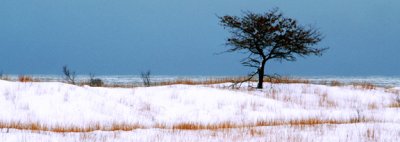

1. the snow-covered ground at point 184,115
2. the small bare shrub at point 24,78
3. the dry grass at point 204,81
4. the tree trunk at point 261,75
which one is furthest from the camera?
the dry grass at point 204,81

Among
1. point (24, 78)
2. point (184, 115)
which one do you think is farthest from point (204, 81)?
point (184, 115)

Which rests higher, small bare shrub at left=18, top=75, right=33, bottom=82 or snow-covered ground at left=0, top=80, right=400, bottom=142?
small bare shrub at left=18, top=75, right=33, bottom=82

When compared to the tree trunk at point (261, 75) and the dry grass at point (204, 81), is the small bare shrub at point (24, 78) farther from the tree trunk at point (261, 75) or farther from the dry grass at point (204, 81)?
the tree trunk at point (261, 75)

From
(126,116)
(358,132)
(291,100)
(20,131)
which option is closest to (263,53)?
(291,100)

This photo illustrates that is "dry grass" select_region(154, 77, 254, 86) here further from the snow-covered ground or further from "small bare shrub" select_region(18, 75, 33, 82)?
"small bare shrub" select_region(18, 75, 33, 82)

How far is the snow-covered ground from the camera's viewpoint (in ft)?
38.2

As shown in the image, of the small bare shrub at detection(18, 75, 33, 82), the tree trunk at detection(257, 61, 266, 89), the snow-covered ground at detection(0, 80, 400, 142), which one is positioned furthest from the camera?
the tree trunk at detection(257, 61, 266, 89)

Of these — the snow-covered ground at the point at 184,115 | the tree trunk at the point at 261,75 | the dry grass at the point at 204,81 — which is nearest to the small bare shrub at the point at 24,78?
the snow-covered ground at the point at 184,115

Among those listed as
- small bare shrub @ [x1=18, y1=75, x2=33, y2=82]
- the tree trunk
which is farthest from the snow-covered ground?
small bare shrub @ [x1=18, y1=75, x2=33, y2=82]

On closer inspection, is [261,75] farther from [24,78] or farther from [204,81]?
[24,78]

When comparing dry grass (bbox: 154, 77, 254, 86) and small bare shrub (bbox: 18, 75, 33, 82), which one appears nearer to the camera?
small bare shrub (bbox: 18, 75, 33, 82)

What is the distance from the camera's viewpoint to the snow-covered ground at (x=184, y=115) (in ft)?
38.2

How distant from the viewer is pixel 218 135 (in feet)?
38.8

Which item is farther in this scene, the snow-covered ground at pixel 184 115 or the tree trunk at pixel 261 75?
the tree trunk at pixel 261 75
